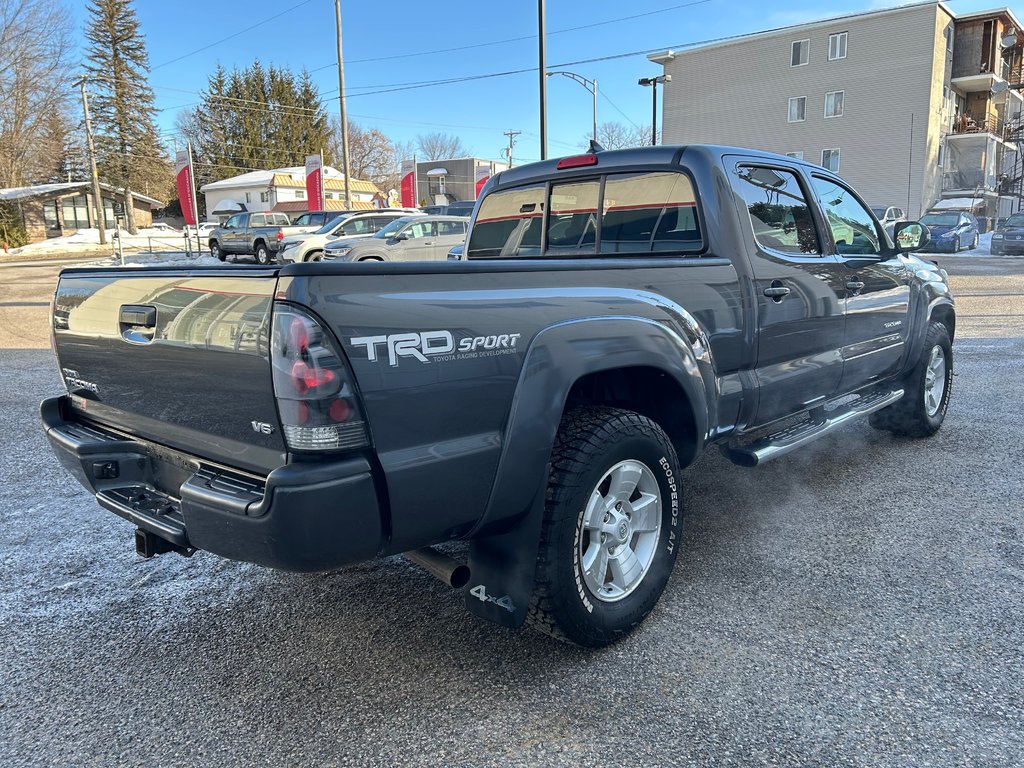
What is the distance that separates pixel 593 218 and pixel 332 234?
58.6 ft

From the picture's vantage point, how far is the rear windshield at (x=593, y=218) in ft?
12.1

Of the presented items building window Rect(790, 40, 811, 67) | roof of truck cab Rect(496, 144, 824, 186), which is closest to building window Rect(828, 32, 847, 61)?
building window Rect(790, 40, 811, 67)

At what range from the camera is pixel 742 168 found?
3744mm

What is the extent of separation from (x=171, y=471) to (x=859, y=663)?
8.35ft

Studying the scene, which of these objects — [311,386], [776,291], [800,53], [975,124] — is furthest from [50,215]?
[975,124]

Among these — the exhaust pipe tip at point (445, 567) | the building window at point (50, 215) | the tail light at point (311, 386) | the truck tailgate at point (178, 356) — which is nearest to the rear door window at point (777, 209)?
the exhaust pipe tip at point (445, 567)

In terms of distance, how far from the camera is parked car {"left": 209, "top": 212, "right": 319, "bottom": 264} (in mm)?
26661

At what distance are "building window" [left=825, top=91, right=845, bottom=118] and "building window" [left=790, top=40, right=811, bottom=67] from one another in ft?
7.51

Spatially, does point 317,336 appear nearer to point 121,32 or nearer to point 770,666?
point 770,666

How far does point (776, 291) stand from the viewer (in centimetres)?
362

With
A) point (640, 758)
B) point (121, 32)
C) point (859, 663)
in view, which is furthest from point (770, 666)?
point (121, 32)

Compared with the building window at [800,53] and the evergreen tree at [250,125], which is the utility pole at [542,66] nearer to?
the building window at [800,53]

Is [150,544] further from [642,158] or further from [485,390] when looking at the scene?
[642,158]

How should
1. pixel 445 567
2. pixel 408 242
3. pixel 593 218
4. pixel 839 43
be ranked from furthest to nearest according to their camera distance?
pixel 839 43
pixel 408 242
pixel 593 218
pixel 445 567
